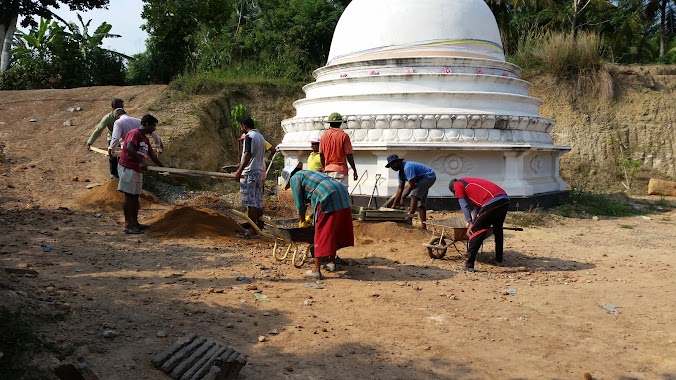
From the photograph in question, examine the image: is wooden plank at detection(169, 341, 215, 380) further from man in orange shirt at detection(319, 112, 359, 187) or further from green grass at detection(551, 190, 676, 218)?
green grass at detection(551, 190, 676, 218)

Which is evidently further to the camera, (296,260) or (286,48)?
(286,48)

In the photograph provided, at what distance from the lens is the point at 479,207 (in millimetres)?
6578

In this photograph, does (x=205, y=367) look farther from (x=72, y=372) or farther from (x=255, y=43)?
(x=255, y=43)

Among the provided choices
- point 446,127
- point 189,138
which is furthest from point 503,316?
point 189,138

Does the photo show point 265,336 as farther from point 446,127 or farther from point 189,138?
point 189,138

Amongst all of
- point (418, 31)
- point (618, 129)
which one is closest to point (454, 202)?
point (418, 31)

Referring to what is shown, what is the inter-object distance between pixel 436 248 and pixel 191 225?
3.25 m

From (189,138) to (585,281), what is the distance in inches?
408

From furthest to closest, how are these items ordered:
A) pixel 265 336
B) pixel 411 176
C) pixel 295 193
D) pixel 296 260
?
pixel 411 176 < pixel 296 260 < pixel 295 193 < pixel 265 336

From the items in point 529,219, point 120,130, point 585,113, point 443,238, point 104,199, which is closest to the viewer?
point 443,238

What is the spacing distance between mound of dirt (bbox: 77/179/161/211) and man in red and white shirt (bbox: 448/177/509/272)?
540cm

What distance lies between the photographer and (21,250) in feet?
→ 20.0

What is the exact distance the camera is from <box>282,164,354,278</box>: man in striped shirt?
5711mm

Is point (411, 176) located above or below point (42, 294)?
above
